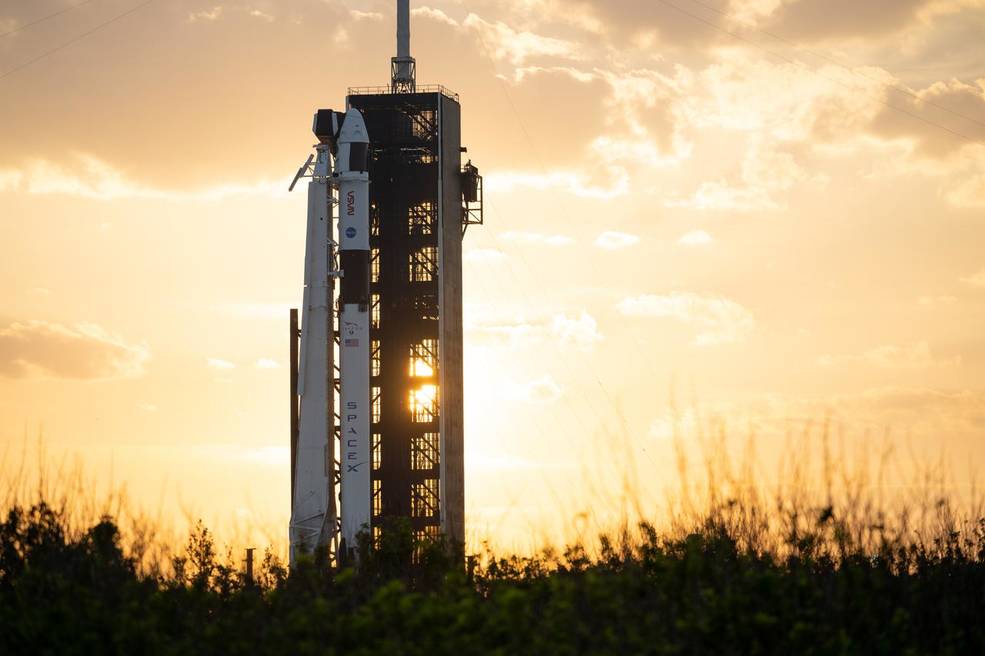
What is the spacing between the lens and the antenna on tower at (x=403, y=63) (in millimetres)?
60844

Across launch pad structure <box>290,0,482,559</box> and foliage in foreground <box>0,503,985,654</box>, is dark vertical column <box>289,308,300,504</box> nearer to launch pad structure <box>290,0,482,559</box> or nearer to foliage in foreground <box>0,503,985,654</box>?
launch pad structure <box>290,0,482,559</box>

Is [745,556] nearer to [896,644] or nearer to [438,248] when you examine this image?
[896,644]

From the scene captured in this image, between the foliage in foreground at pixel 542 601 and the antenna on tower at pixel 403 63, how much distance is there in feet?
117

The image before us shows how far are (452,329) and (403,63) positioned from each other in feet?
39.5

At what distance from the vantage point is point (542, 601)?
23.9 m

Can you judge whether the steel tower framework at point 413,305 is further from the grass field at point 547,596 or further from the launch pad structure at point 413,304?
the grass field at point 547,596

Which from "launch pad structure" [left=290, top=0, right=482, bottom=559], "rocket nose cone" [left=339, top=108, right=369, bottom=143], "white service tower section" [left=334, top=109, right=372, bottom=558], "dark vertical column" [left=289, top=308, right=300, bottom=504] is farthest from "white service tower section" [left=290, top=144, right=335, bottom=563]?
"launch pad structure" [left=290, top=0, right=482, bottom=559]

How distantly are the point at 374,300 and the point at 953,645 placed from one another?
40.8 meters

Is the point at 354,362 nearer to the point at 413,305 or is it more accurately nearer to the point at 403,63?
the point at 413,305

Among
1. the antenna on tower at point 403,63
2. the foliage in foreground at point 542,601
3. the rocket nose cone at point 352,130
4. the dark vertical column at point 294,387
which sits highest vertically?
the antenna on tower at point 403,63

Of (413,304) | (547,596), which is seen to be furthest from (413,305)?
(547,596)

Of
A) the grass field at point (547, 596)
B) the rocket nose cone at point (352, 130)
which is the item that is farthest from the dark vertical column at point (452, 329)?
the grass field at point (547, 596)

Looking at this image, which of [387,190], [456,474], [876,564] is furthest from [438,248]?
[876,564]

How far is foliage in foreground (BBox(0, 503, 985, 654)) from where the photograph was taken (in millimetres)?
19141
